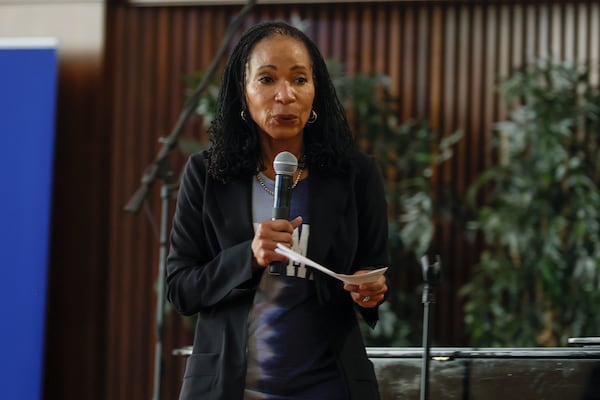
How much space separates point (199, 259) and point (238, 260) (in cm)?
13

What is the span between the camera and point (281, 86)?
1668 mm

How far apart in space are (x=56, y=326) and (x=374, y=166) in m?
4.78

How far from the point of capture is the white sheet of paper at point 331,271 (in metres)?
1.50

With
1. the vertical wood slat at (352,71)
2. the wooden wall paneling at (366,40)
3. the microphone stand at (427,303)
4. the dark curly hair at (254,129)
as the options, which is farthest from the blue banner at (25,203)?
the dark curly hair at (254,129)

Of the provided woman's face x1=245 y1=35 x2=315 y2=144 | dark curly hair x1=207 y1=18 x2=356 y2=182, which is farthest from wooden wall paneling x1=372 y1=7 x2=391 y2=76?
woman's face x1=245 y1=35 x2=315 y2=144

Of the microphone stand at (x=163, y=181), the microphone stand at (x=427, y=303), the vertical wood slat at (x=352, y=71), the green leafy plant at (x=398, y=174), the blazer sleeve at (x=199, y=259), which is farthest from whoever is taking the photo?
the vertical wood slat at (x=352, y=71)

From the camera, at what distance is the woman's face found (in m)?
1.67

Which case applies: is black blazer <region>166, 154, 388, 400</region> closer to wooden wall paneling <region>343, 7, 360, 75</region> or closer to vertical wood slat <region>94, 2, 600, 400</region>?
vertical wood slat <region>94, 2, 600, 400</region>

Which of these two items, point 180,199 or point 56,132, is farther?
point 56,132

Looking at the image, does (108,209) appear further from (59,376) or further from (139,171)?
(59,376)

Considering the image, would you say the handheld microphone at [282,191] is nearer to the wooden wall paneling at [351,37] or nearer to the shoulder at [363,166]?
the shoulder at [363,166]

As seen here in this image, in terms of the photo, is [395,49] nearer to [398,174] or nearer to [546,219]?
[398,174]

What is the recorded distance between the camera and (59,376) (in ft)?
20.3

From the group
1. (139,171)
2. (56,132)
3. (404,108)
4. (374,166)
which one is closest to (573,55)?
(404,108)
